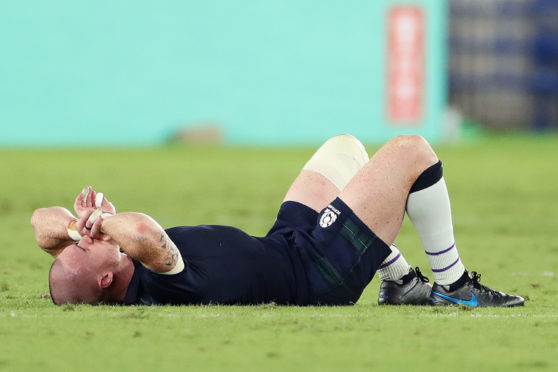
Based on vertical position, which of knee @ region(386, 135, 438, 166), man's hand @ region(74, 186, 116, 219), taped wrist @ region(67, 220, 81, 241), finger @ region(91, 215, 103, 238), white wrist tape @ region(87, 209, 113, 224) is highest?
knee @ region(386, 135, 438, 166)

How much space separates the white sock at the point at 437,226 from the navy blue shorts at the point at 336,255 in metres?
0.20

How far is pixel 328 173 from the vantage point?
5055 mm

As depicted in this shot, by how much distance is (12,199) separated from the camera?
38.3 ft

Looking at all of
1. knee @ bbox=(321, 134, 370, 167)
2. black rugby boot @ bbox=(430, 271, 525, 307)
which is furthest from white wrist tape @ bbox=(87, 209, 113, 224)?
black rugby boot @ bbox=(430, 271, 525, 307)

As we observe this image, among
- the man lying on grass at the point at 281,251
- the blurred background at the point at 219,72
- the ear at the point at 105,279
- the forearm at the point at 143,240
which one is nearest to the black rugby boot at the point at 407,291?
the man lying on grass at the point at 281,251

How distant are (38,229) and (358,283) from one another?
1320 mm

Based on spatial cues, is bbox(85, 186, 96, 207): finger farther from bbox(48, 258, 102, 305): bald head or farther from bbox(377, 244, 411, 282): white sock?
bbox(377, 244, 411, 282): white sock

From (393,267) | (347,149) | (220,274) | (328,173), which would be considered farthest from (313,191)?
(220,274)

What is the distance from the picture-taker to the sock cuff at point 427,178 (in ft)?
14.6

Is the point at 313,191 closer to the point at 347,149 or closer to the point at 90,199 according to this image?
the point at 347,149

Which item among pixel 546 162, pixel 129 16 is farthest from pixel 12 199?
pixel 129 16

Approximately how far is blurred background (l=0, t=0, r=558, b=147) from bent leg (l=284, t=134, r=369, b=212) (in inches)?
726

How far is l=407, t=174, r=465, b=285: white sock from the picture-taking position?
14.7 ft

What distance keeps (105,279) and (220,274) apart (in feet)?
1.51
